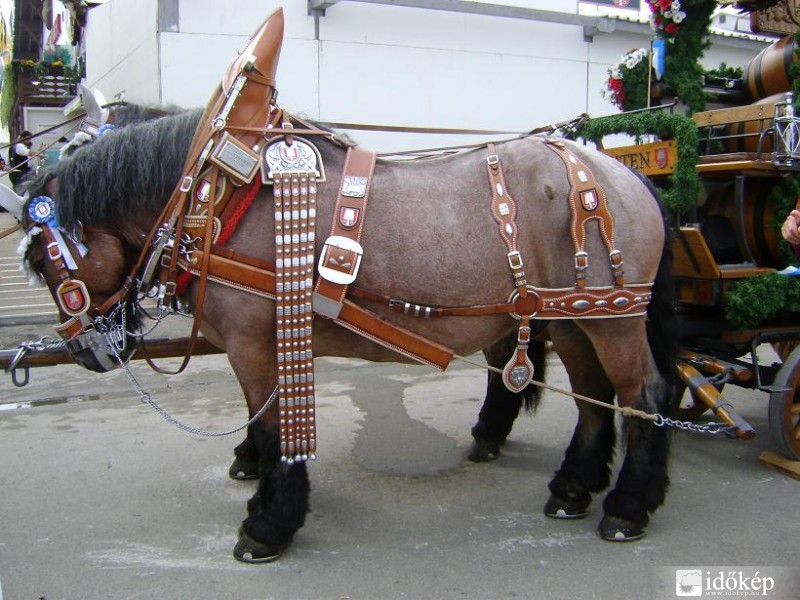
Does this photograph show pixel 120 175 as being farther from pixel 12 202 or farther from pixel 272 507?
pixel 272 507

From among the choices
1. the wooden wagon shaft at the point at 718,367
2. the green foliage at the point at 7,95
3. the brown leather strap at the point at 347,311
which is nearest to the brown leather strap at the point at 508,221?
the brown leather strap at the point at 347,311

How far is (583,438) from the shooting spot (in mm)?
3322

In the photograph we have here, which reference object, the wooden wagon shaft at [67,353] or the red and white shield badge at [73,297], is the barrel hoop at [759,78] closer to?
the wooden wagon shaft at [67,353]

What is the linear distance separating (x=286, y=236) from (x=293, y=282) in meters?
0.17

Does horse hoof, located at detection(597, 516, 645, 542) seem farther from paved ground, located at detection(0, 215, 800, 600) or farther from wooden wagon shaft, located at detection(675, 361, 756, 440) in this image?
wooden wagon shaft, located at detection(675, 361, 756, 440)

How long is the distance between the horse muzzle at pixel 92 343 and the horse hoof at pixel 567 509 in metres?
2.04

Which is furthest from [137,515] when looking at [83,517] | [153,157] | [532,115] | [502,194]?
[532,115]

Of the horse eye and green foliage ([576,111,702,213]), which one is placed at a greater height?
green foliage ([576,111,702,213])

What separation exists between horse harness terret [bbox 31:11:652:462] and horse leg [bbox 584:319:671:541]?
16.2 inches

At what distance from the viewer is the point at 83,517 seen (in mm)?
3186

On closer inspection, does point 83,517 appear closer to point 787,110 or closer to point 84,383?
point 84,383

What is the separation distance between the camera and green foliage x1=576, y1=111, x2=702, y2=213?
11.1 ft

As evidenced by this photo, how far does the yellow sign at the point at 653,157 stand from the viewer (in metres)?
3.55

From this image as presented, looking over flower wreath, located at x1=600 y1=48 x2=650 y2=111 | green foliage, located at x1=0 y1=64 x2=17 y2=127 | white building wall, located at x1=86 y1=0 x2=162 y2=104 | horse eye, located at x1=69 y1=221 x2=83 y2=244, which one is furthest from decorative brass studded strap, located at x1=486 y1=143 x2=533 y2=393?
green foliage, located at x1=0 y1=64 x2=17 y2=127
